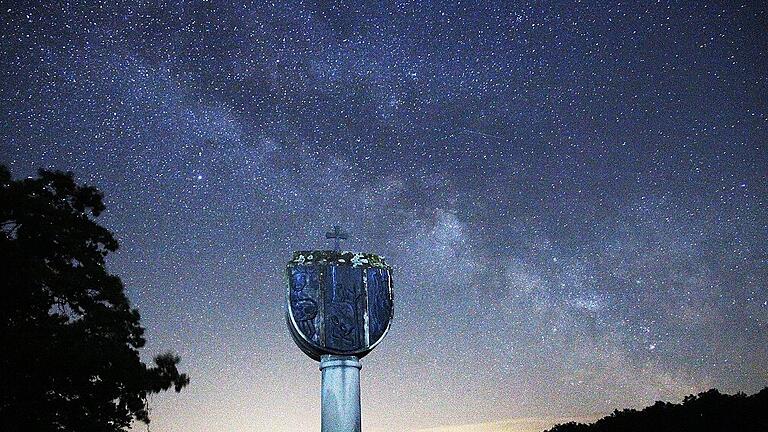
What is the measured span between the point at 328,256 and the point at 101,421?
4.58 meters

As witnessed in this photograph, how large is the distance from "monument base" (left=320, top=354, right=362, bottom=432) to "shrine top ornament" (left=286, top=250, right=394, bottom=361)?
0.57 ft

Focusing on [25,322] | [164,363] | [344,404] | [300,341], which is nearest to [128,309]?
[164,363]

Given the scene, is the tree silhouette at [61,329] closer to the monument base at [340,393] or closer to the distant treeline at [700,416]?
the monument base at [340,393]

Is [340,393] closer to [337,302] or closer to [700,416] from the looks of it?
[337,302]

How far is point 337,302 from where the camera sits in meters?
12.5

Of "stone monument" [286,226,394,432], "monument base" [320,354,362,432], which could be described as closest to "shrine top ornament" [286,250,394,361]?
"stone monument" [286,226,394,432]

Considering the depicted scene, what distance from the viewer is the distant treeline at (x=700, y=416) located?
9.48 m

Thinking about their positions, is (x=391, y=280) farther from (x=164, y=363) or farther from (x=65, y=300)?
(x=65, y=300)

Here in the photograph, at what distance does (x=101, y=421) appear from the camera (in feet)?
41.1

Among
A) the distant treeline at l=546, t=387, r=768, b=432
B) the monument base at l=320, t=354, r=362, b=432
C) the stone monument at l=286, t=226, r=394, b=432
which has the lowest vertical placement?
the distant treeline at l=546, t=387, r=768, b=432

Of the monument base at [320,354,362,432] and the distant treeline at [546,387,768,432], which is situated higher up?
the monument base at [320,354,362,432]

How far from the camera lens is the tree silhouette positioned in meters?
11.9

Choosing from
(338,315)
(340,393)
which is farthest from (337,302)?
(340,393)

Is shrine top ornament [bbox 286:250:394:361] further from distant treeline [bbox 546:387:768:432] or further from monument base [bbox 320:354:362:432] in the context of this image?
distant treeline [bbox 546:387:768:432]
